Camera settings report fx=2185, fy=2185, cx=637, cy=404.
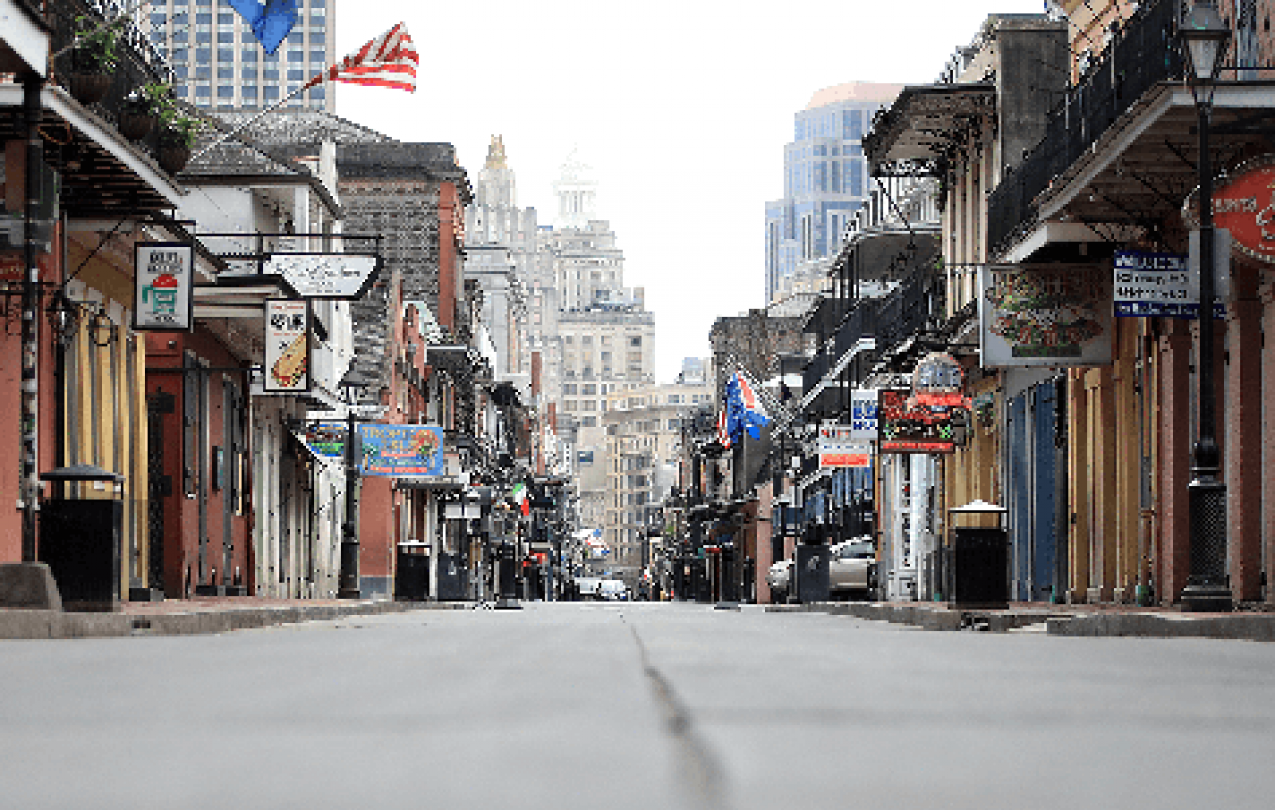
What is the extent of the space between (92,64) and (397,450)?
26256 mm

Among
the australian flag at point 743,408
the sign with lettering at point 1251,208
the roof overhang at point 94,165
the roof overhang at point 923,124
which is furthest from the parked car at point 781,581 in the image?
the sign with lettering at point 1251,208

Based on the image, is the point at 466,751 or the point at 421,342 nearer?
the point at 466,751

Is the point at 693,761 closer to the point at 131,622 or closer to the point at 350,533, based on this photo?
the point at 131,622

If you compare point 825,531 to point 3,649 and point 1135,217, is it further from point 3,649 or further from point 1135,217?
point 3,649

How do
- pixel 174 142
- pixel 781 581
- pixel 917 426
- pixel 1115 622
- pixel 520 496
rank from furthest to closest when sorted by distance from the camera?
pixel 520 496 → pixel 781 581 → pixel 917 426 → pixel 174 142 → pixel 1115 622

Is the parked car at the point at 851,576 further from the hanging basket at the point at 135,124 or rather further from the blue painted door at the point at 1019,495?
the hanging basket at the point at 135,124

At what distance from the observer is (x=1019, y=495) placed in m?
38.0

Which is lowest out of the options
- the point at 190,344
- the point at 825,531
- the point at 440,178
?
the point at 825,531

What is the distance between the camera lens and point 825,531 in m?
66.3

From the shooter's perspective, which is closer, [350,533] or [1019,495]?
[1019,495]

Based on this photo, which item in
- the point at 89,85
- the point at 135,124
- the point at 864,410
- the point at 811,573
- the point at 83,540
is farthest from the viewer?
the point at 811,573

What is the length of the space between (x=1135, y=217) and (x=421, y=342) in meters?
46.7

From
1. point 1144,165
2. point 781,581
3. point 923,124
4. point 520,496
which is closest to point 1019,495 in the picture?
point 923,124

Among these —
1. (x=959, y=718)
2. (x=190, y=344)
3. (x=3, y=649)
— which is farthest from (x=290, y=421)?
(x=959, y=718)
